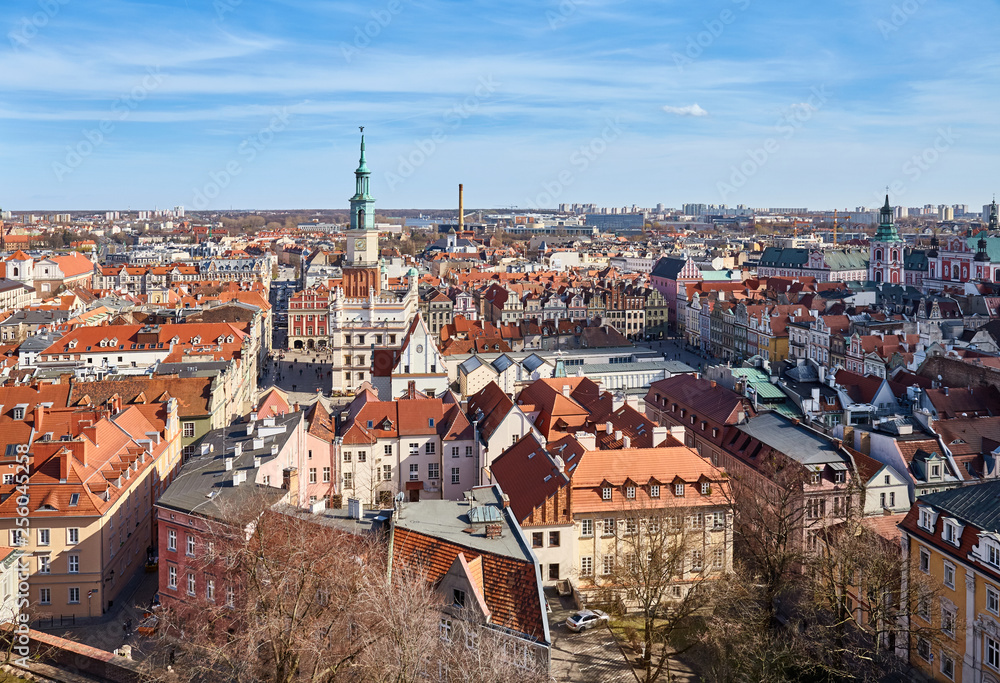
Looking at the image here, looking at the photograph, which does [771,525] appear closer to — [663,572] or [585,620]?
[663,572]

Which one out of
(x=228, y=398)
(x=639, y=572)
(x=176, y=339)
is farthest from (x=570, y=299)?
(x=639, y=572)

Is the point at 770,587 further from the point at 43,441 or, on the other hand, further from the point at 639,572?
the point at 43,441

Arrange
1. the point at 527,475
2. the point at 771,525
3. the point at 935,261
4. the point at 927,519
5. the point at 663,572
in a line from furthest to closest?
the point at 935,261, the point at 527,475, the point at 771,525, the point at 663,572, the point at 927,519

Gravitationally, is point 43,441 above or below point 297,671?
above

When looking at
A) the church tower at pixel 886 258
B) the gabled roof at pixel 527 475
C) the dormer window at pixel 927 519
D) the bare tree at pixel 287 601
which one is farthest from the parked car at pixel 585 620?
the church tower at pixel 886 258

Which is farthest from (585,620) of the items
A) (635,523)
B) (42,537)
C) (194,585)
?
(42,537)

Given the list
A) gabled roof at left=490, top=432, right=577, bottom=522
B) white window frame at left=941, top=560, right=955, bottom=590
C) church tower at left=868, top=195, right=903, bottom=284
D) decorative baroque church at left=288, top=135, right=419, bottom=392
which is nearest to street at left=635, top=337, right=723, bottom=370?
decorative baroque church at left=288, top=135, right=419, bottom=392

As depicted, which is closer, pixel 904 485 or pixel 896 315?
pixel 904 485

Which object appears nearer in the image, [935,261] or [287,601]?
[287,601]
